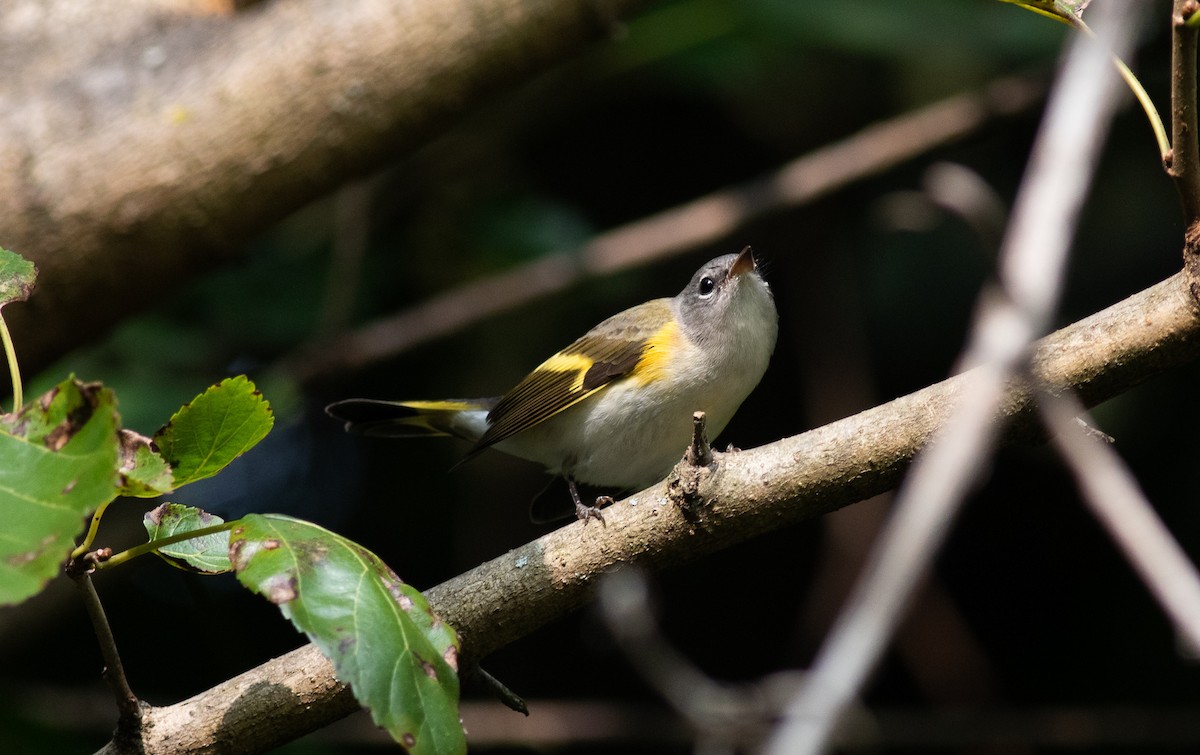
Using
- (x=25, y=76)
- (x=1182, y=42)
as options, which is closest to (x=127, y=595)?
(x=25, y=76)

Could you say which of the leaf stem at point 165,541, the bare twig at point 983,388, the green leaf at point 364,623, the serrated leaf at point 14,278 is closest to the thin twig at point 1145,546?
the bare twig at point 983,388

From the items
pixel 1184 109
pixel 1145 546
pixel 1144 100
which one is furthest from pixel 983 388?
pixel 1144 100

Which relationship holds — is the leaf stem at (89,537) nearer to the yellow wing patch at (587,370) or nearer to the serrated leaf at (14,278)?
the serrated leaf at (14,278)

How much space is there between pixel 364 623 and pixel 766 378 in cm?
385

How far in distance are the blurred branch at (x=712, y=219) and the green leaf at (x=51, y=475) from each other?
114 inches

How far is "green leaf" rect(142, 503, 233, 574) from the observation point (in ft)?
5.72

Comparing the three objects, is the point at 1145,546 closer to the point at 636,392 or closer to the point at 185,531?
the point at 185,531

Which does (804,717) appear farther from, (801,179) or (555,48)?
(801,179)

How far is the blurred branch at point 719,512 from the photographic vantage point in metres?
1.69

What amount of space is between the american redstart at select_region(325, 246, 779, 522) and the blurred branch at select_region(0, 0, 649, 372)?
87 cm

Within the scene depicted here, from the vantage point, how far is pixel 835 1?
14.1 feet

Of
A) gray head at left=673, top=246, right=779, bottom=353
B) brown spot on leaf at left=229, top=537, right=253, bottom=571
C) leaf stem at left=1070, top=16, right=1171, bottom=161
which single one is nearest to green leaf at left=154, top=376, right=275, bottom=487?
brown spot on leaf at left=229, top=537, right=253, bottom=571

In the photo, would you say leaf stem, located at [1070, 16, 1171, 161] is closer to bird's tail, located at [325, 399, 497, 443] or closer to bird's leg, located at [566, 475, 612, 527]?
bird's leg, located at [566, 475, 612, 527]

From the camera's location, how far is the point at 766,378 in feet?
17.1
